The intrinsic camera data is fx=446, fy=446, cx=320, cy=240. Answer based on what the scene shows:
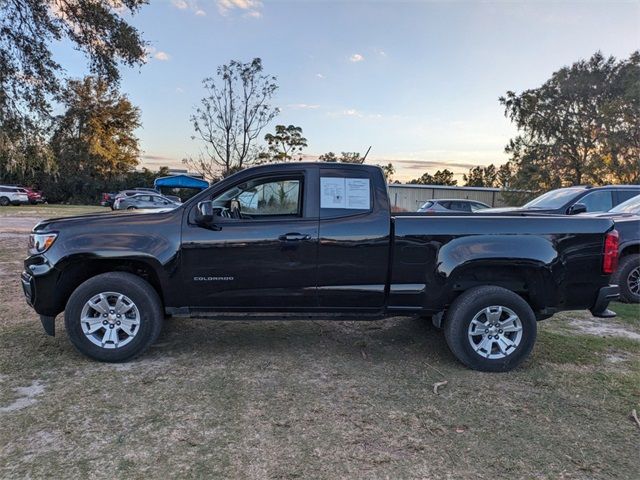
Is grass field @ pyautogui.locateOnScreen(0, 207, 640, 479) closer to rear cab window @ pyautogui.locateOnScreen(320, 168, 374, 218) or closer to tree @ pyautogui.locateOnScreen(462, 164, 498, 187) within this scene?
rear cab window @ pyautogui.locateOnScreen(320, 168, 374, 218)

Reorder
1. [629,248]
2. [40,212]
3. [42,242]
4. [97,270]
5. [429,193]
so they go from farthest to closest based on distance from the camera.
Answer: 1. [429,193]
2. [40,212]
3. [629,248]
4. [97,270]
5. [42,242]

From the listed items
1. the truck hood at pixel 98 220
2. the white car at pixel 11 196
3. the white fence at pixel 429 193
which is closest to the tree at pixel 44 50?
the truck hood at pixel 98 220

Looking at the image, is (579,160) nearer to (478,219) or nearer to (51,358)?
(478,219)

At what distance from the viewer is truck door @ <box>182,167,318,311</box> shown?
164 inches

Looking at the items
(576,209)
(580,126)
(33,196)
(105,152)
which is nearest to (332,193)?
(576,209)

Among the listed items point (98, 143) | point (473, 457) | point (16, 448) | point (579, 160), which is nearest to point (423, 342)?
point (473, 457)

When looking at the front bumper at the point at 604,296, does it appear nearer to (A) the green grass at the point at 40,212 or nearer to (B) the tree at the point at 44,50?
(B) the tree at the point at 44,50

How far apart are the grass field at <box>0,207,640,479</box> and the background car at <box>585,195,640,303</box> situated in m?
2.09

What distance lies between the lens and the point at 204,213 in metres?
4.06

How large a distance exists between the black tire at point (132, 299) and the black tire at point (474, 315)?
277cm

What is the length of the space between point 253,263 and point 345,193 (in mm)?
1111

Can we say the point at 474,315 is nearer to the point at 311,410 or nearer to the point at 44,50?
the point at 311,410

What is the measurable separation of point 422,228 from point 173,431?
266 cm

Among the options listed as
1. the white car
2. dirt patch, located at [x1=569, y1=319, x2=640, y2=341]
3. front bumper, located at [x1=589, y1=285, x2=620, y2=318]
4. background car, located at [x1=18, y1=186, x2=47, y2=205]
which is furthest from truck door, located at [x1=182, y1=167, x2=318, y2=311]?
background car, located at [x1=18, y1=186, x2=47, y2=205]
